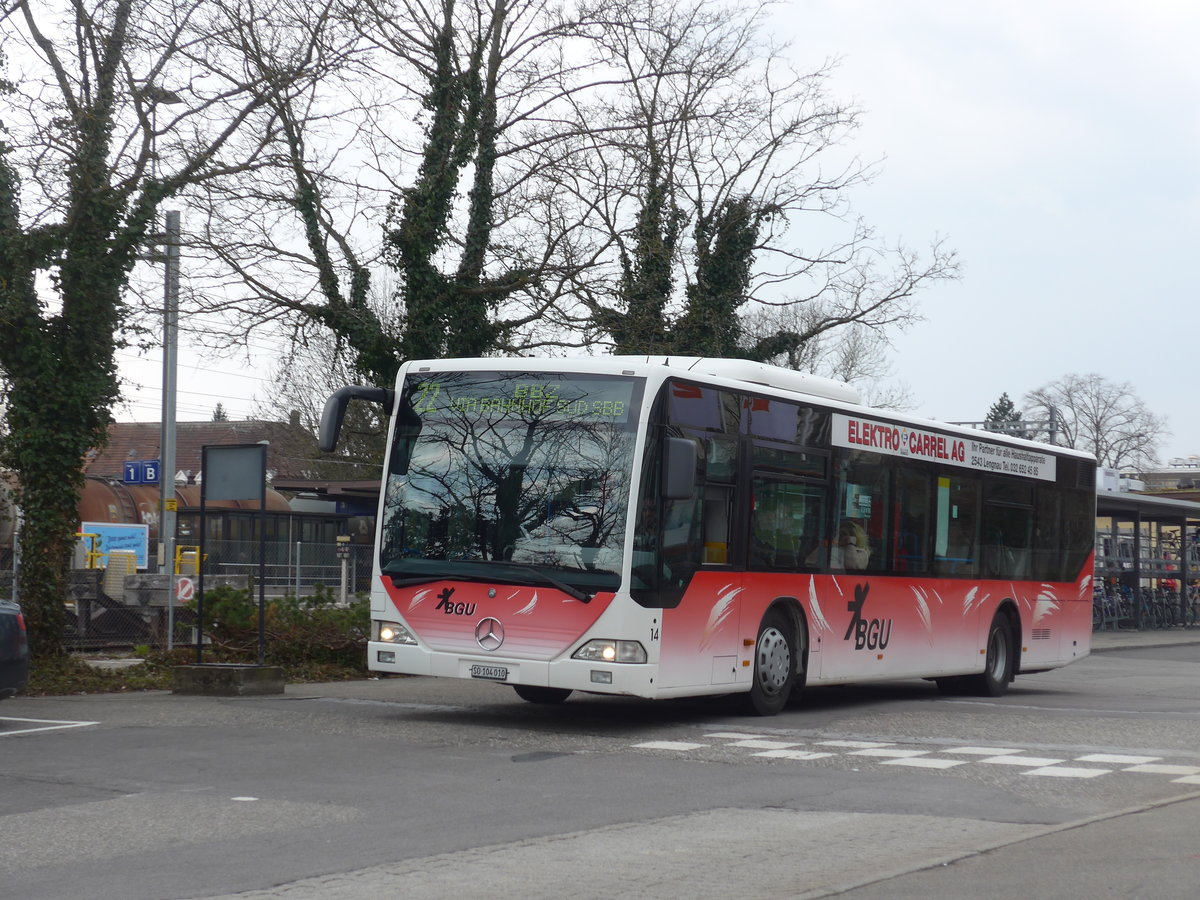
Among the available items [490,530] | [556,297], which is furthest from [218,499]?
[556,297]

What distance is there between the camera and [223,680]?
15.4 meters

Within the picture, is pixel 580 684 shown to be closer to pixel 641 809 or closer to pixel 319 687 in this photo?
pixel 641 809

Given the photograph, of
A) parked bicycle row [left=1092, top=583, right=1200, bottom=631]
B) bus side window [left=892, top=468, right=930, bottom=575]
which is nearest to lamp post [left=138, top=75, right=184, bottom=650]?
bus side window [left=892, top=468, right=930, bottom=575]

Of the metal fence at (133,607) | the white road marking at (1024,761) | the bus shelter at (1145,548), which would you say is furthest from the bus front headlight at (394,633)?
the bus shelter at (1145,548)

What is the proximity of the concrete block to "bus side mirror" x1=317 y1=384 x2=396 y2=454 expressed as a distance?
3363 mm

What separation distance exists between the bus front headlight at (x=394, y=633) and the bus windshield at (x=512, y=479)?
440mm

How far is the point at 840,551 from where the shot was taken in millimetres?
14961

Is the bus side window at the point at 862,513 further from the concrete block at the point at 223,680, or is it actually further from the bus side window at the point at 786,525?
the concrete block at the point at 223,680

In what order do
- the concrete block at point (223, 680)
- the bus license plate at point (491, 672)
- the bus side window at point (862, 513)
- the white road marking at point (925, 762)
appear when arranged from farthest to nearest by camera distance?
the concrete block at point (223, 680) → the bus side window at point (862, 513) → the bus license plate at point (491, 672) → the white road marking at point (925, 762)

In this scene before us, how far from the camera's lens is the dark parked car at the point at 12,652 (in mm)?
11906

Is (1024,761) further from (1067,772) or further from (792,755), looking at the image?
(792,755)

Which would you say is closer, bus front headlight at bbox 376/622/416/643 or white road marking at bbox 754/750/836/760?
white road marking at bbox 754/750/836/760

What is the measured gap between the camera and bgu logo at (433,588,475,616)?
1259cm

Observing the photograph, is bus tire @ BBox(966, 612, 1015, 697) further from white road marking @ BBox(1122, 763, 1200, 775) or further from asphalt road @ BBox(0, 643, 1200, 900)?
white road marking @ BBox(1122, 763, 1200, 775)
